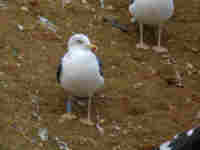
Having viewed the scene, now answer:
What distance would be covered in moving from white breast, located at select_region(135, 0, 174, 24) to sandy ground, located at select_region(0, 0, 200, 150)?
51 centimetres

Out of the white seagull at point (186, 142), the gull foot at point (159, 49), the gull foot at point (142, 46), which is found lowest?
the gull foot at point (159, 49)

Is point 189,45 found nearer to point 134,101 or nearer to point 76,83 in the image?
point 134,101

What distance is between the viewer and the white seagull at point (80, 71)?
19.1ft

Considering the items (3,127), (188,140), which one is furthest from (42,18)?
(188,140)

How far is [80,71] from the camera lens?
5793 mm

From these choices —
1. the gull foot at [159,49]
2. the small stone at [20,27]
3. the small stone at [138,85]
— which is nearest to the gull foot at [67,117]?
the small stone at [138,85]

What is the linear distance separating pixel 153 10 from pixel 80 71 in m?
2.67

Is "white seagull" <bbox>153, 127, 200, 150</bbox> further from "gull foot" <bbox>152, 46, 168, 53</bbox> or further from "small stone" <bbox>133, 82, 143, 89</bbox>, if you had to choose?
"gull foot" <bbox>152, 46, 168, 53</bbox>

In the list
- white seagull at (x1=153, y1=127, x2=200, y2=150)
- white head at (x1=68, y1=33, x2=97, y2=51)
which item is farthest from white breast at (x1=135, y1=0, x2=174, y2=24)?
white seagull at (x1=153, y1=127, x2=200, y2=150)

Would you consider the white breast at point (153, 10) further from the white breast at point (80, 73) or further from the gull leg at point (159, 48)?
the white breast at point (80, 73)

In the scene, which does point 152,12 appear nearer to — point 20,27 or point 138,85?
point 138,85

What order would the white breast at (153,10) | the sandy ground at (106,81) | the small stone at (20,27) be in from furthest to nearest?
the white breast at (153,10)
the small stone at (20,27)
the sandy ground at (106,81)

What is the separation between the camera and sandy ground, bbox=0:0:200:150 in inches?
228

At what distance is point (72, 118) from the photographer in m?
6.05
